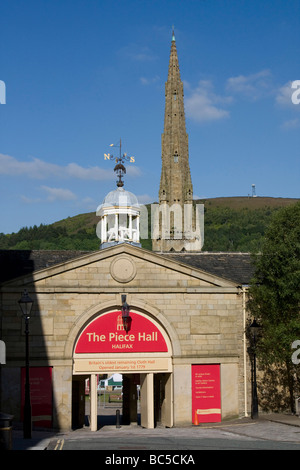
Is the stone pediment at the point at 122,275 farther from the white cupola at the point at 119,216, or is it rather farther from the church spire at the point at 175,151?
the church spire at the point at 175,151

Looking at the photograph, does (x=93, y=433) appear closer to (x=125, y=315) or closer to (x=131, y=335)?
(x=131, y=335)

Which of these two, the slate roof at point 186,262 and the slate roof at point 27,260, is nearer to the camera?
the slate roof at point 27,260

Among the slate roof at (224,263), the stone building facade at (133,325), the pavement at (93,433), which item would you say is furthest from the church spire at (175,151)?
the pavement at (93,433)

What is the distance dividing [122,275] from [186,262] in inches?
257

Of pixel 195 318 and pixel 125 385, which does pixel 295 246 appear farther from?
pixel 125 385

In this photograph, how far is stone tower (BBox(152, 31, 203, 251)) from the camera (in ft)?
316

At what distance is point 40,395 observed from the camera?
30.6 meters

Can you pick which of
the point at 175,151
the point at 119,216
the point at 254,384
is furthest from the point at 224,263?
the point at 175,151

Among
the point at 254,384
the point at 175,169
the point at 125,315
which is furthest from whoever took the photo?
the point at 175,169

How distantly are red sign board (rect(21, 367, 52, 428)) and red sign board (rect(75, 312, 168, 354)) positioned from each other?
6.44ft

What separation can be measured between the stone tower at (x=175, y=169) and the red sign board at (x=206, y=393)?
6286 centimetres

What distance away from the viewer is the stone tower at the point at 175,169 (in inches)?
3789

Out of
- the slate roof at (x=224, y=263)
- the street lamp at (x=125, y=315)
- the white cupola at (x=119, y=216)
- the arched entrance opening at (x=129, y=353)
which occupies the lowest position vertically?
the arched entrance opening at (x=129, y=353)
